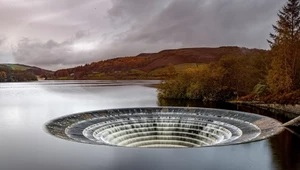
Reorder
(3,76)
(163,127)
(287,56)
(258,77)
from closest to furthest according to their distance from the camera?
(163,127) → (287,56) → (258,77) → (3,76)

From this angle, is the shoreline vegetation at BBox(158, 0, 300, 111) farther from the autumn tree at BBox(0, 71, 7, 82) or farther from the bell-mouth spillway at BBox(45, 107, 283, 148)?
the autumn tree at BBox(0, 71, 7, 82)

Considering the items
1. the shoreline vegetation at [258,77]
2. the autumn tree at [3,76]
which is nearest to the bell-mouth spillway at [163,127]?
the shoreline vegetation at [258,77]

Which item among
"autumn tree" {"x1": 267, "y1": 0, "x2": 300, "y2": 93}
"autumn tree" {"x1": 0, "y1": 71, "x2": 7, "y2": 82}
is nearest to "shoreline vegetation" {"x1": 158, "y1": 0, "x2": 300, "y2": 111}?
"autumn tree" {"x1": 267, "y1": 0, "x2": 300, "y2": 93}

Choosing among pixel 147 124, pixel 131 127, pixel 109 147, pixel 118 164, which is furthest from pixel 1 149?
pixel 147 124

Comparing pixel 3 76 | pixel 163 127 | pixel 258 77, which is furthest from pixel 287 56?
pixel 3 76

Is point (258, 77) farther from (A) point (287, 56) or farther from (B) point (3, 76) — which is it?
(B) point (3, 76)

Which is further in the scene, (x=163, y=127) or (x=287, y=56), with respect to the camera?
(x=287, y=56)
